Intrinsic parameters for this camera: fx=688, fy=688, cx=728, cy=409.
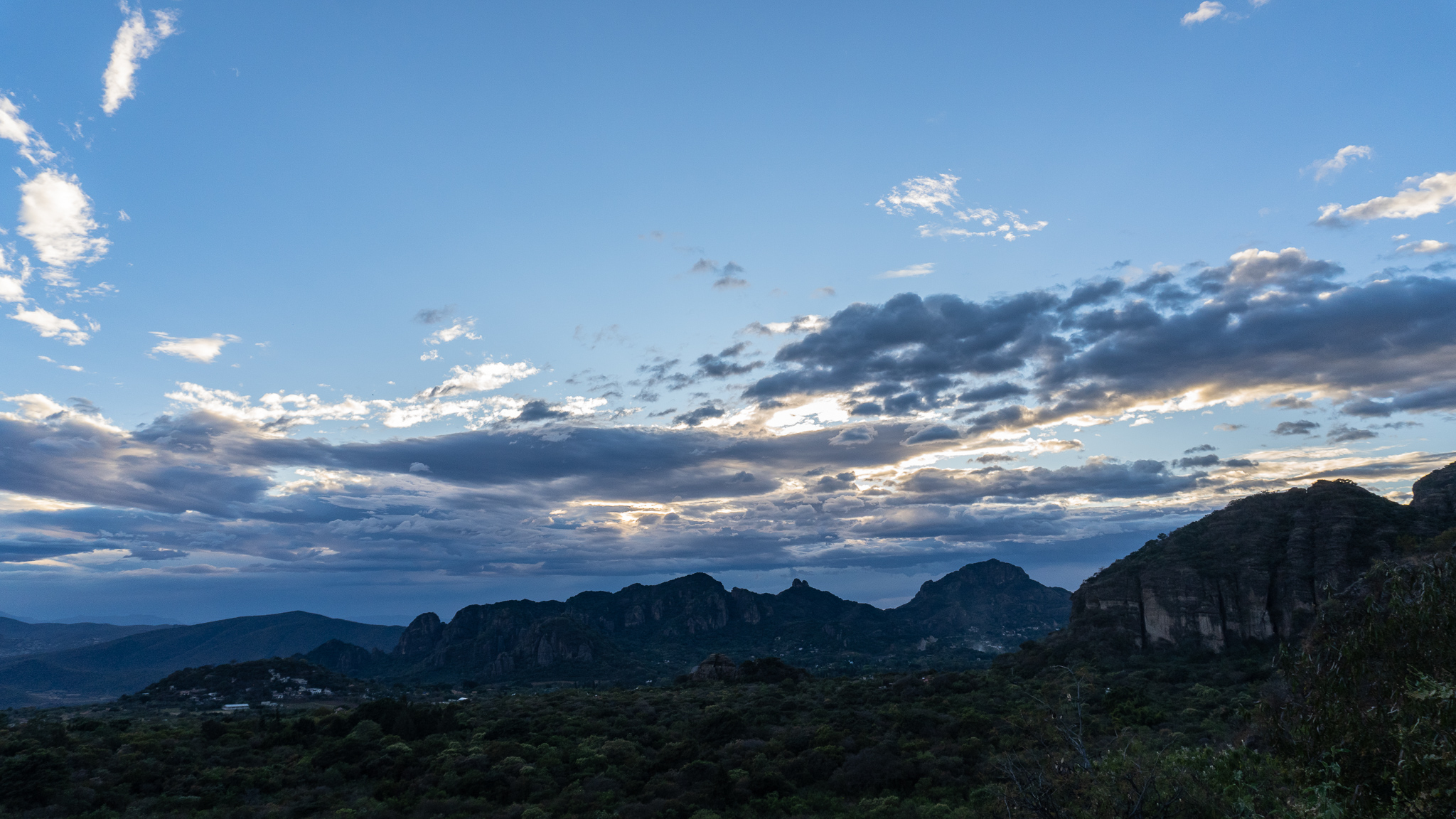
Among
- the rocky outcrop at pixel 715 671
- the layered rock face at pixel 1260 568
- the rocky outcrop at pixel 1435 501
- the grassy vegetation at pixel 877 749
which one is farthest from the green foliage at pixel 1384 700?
the rocky outcrop at pixel 715 671

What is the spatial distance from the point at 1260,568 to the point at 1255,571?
1.31 meters

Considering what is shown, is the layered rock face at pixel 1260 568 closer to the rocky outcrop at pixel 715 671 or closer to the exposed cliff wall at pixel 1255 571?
the exposed cliff wall at pixel 1255 571

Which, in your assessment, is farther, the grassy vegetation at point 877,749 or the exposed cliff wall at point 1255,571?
the exposed cliff wall at point 1255,571

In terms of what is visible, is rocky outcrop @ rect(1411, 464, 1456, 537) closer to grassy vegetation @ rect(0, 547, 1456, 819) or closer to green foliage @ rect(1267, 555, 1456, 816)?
grassy vegetation @ rect(0, 547, 1456, 819)

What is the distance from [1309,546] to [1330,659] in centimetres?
12502

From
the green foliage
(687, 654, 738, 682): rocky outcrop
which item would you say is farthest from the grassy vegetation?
(687, 654, 738, 682): rocky outcrop

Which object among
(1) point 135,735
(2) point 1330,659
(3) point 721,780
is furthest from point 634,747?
(2) point 1330,659

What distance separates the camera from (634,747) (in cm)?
5881

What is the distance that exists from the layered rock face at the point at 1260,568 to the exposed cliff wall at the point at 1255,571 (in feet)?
0.45

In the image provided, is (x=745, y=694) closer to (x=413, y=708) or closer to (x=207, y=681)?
(x=413, y=708)

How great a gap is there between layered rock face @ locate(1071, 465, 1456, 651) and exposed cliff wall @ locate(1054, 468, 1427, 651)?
5.4 inches

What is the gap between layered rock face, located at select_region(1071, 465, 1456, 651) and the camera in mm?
103000

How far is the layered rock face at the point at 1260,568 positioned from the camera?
338ft

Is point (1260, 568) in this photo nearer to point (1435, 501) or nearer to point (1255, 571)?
point (1255, 571)
